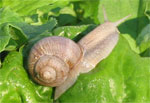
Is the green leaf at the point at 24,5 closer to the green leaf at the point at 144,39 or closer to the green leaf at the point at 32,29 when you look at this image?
the green leaf at the point at 32,29

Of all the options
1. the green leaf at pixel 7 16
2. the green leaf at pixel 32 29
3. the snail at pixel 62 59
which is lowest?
the snail at pixel 62 59

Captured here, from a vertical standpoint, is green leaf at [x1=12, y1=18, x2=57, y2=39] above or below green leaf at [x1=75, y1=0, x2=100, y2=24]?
above

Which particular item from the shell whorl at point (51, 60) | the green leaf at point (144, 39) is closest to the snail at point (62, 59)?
the shell whorl at point (51, 60)

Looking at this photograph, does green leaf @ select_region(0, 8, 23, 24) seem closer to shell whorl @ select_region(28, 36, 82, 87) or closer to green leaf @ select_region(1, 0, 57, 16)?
shell whorl @ select_region(28, 36, 82, 87)

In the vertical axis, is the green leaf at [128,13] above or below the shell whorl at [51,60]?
below

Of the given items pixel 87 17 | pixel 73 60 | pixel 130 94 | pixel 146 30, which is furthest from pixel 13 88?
pixel 87 17

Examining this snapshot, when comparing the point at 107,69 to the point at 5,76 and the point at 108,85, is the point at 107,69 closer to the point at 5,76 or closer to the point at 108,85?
the point at 108,85

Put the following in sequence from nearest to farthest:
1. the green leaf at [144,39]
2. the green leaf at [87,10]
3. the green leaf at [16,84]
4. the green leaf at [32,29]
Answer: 1. the green leaf at [16,84]
2. the green leaf at [32,29]
3. the green leaf at [144,39]
4. the green leaf at [87,10]

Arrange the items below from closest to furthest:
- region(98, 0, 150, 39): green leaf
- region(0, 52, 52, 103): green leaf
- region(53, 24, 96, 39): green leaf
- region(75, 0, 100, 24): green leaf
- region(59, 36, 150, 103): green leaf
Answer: region(0, 52, 52, 103): green leaf → region(59, 36, 150, 103): green leaf → region(53, 24, 96, 39): green leaf → region(98, 0, 150, 39): green leaf → region(75, 0, 100, 24): green leaf

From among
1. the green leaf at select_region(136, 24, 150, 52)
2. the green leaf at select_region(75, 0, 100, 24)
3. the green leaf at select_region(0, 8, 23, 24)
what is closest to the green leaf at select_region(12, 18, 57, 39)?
the green leaf at select_region(0, 8, 23, 24)
